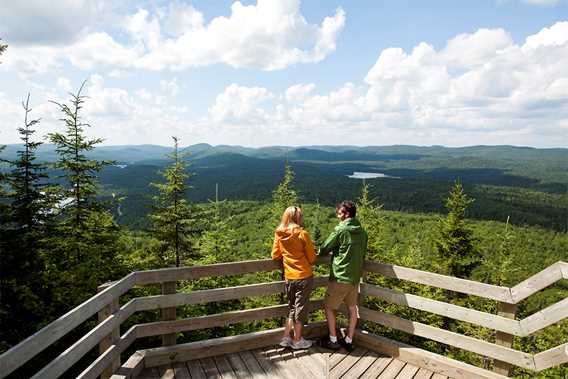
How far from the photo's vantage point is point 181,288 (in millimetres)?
10375

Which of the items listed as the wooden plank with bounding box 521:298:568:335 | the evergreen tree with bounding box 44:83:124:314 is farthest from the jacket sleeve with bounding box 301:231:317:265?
the evergreen tree with bounding box 44:83:124:314

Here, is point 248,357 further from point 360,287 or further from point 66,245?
point 66,245

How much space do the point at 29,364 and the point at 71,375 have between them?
4.50 feet

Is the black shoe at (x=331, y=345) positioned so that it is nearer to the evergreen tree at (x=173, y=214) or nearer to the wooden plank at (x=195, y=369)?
the wooden plank at (x=195, y=369)

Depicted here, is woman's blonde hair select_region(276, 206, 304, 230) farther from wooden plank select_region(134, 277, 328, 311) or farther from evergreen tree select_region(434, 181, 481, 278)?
evergreen tree select_region(434, 181, 481, 278)

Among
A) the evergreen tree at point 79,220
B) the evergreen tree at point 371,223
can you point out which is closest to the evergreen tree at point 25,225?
the evergreen tree at point 79,220

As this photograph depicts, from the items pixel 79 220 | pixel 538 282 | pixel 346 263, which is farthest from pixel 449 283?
pixel 79 220

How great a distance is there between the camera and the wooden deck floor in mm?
4355

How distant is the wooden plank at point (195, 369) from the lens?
4277mm

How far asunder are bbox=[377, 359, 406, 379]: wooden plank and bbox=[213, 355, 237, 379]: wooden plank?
1.83 m

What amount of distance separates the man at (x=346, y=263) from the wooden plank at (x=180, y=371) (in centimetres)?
199

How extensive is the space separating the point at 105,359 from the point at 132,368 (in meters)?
0.58

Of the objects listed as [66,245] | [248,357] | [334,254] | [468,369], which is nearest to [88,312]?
[248,357]

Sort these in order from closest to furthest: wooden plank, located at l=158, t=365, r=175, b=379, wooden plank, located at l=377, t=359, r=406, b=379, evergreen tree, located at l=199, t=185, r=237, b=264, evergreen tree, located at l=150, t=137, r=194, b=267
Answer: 1. wooden plank, located at l=158, t=365, r=175, b=379
2. wooden plank, located at l=377, t=359, r=406, b=379
3. evergreen tree, located at l=150, t=137, r=194, b=267
4. evergreen tree, located at l=199, t=185, r=237, b=264
